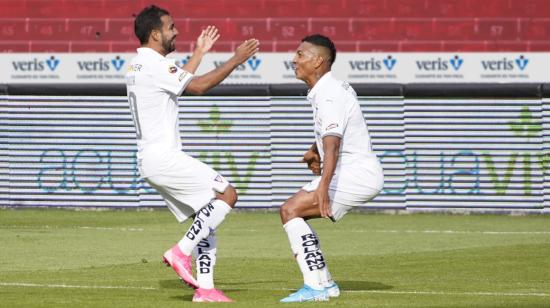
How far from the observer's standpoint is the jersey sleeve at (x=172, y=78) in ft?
32.1

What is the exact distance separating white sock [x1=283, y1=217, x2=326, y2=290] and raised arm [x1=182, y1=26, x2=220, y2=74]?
1.36m

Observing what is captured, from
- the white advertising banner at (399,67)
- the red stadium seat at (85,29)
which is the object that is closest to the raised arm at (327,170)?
the white advertising banner at (399,67)

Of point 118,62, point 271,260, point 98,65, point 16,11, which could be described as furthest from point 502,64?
point 271,260

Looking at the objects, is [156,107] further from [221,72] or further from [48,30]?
[48,30]

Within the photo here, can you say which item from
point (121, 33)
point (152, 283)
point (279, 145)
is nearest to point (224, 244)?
point (152, 283)

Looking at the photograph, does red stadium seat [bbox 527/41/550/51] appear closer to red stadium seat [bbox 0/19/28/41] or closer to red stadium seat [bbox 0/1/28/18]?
red stadium seat [bbox 0/19/28/41]

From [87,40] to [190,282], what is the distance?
18.2 metres

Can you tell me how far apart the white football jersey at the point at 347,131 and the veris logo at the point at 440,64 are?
1505cm

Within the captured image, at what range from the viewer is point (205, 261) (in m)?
9.82

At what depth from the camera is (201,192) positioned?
9867 millimetres

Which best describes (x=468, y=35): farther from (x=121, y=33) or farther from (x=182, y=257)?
(x=182, y=257)

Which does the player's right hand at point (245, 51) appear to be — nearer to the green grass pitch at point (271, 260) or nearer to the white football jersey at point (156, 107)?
the white football jersey at point (156, 107)

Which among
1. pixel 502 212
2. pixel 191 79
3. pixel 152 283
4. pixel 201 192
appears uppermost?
pixel 191 79

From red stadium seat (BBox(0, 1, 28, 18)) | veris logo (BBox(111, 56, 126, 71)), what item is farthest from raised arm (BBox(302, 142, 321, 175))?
red stadium seat (BBox(0, 1, 28, 18))
